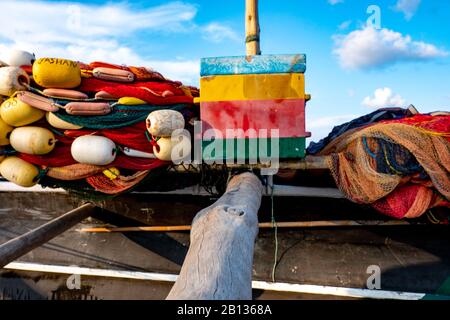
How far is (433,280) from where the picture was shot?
379 cm

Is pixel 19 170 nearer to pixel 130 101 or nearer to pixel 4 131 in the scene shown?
pixel 4 131

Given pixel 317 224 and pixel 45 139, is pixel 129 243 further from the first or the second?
pixel 317 224

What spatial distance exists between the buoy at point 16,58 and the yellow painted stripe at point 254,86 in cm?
189

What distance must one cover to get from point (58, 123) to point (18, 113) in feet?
1.18

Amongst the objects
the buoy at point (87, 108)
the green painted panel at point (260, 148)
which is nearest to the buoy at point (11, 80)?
the buoy at point (87, 108)

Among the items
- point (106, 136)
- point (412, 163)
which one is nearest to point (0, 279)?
point (106, 136)

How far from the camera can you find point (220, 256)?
1.21 m

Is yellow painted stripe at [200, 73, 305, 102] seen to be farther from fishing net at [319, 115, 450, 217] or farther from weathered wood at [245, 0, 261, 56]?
weathered wood at [245, 0, 261, 56]

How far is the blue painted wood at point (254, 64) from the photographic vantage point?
2875mm

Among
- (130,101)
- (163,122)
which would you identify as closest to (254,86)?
(163,122)

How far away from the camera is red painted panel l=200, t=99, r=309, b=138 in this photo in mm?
2936

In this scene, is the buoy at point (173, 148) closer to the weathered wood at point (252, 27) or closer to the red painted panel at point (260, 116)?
the red painted panel at point (260, 116)

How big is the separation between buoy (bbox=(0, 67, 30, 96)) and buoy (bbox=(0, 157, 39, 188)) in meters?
0.71

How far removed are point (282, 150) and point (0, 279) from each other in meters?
4.89
